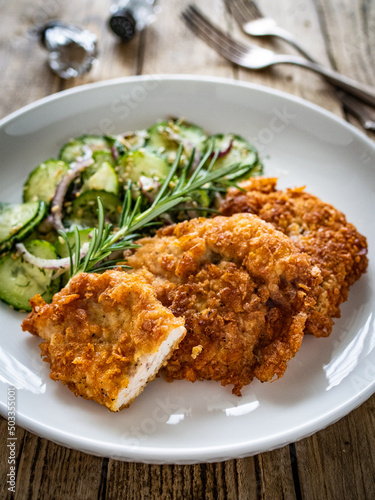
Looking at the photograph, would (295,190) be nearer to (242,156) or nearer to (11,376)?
(242,156)

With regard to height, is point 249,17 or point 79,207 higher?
point 249,17

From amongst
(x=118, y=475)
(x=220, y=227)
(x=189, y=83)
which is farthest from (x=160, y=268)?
(x=189, y=83)

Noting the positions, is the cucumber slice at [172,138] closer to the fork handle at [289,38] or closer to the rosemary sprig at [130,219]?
the rosemary sprig at [130,219]

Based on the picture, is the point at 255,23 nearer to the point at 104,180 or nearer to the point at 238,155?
the point at 238,155

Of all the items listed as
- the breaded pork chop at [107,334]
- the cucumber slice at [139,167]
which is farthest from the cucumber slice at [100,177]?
the breaded pork chop at [107,334]

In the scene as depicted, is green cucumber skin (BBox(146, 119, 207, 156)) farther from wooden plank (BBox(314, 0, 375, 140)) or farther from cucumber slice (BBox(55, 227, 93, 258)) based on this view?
wooden plank (BBox(314, 0, 375, 140))

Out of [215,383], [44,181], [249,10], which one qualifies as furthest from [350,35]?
[215,383]
